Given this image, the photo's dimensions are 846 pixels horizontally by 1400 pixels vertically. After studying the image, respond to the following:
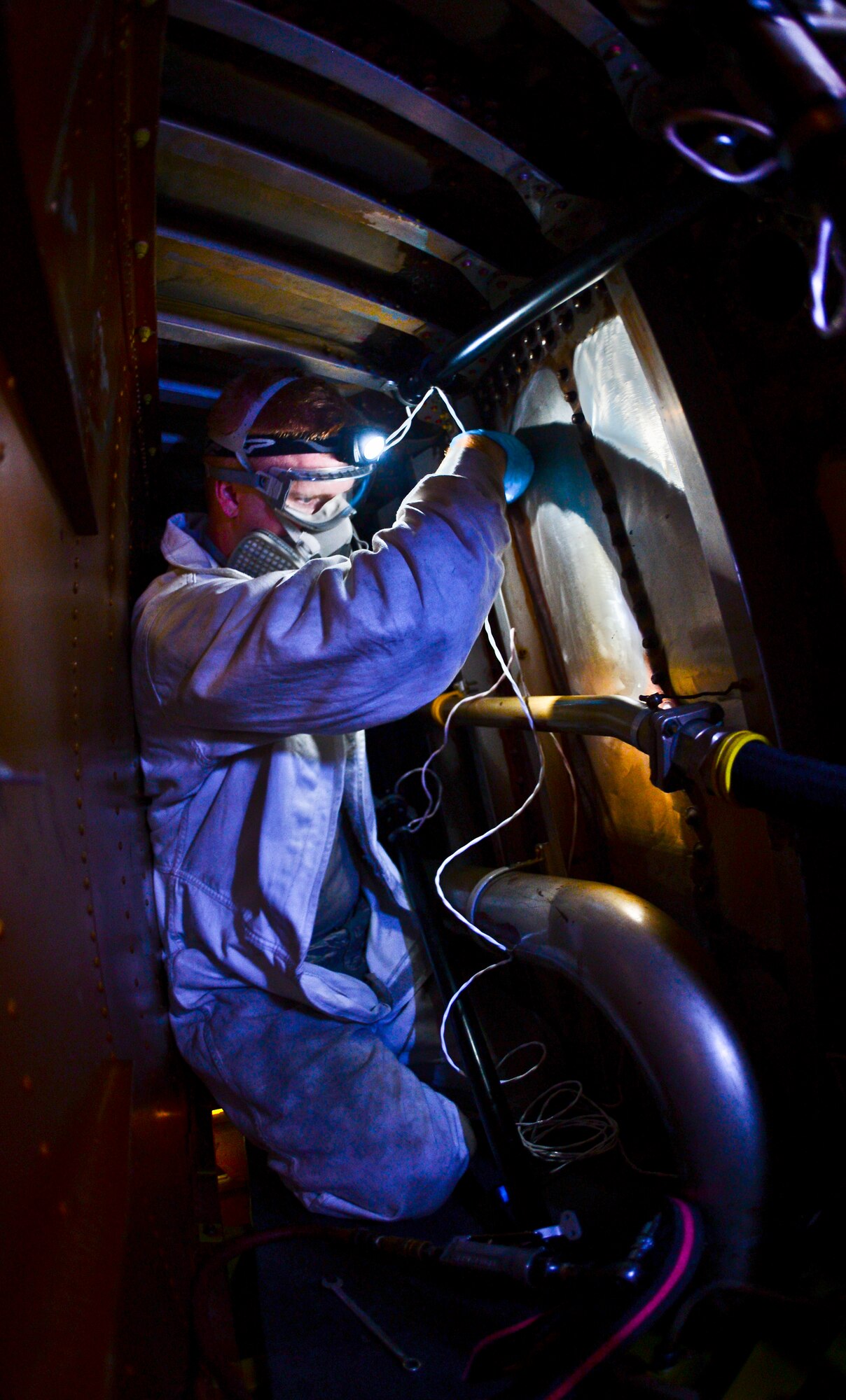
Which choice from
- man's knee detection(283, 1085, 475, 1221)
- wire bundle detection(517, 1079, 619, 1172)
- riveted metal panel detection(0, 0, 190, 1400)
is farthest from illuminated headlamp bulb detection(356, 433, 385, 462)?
wire bundle detection(517, 1079, 619, 1172)

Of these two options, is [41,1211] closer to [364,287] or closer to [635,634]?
[635,634]

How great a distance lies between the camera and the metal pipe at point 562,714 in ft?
5.82

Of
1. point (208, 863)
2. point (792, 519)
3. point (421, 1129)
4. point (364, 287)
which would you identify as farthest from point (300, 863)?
point (364, 287)

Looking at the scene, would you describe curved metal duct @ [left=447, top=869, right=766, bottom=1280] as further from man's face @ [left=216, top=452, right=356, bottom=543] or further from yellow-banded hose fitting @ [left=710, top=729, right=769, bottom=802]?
man's face @ [left=216, top=452, right=356, bottom=543]

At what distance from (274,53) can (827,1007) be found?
2.36 meters

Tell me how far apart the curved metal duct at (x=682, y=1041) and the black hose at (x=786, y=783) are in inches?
20.0

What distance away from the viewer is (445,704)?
275 cm

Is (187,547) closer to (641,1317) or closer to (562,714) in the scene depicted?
(562,714)

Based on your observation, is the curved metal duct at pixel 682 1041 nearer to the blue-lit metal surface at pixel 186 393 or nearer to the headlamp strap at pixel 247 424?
the headlamp strap at pixel 247 424

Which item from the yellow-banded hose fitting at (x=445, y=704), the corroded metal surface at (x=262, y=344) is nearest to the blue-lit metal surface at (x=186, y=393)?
the corroded metal surface at (x=262, y=344)

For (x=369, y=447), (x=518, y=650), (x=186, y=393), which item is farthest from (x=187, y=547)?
(x=518, y=650)

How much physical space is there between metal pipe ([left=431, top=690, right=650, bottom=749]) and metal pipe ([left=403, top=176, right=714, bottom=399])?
1013 millimetres

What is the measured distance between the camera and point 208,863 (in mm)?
2158

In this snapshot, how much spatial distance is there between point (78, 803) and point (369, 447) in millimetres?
1528
